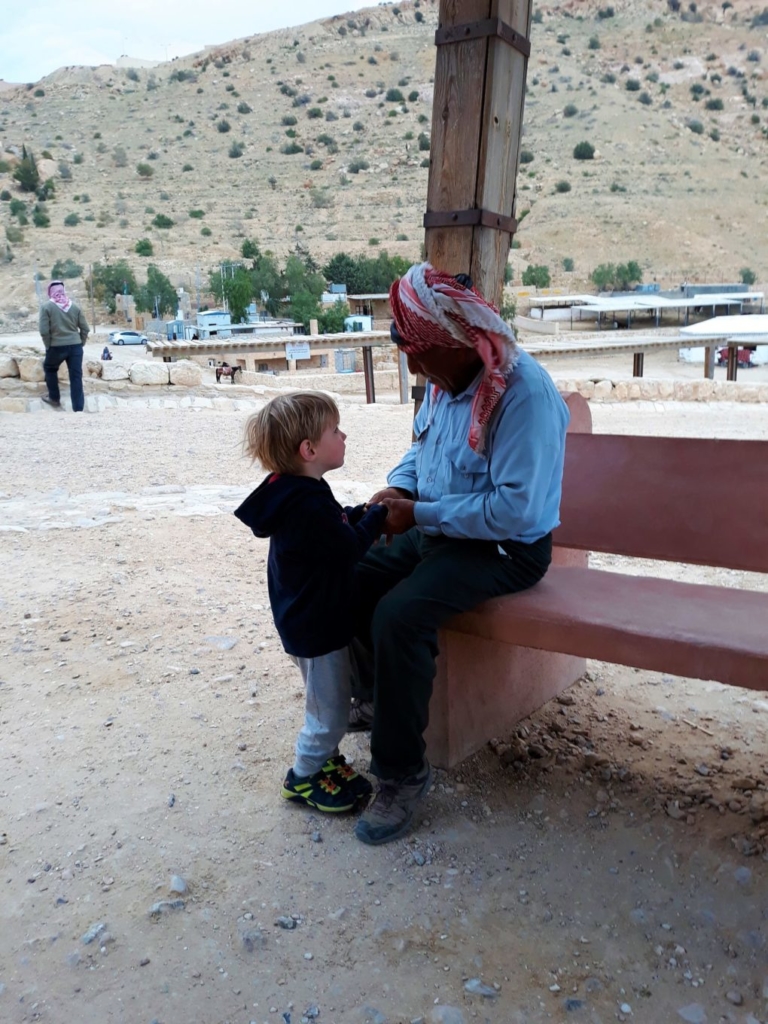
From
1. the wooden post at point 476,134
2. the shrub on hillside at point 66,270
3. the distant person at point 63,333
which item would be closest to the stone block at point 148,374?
the distant person at point 63,333

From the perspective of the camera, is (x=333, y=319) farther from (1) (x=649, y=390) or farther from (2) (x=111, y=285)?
(1) (x=649, y=390)

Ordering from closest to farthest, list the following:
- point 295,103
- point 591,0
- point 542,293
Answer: point 542,293 → point 295,103 → point 591,0

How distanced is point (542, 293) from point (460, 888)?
42714 mm

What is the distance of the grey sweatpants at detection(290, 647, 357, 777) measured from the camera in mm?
2303

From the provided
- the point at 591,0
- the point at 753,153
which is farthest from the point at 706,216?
the point at 591,0

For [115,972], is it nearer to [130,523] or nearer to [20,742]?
[20,742]

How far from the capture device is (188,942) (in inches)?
72.6

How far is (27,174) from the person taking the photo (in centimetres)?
5012

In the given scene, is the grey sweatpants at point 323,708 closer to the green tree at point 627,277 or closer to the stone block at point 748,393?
the stone block at point 748,393

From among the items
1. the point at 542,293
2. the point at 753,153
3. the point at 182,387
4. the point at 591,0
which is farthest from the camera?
the point at 591,0

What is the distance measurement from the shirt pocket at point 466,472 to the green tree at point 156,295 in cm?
3171

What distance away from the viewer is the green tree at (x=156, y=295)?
3228 centimetres

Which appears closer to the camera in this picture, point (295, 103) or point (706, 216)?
point (706, 216)

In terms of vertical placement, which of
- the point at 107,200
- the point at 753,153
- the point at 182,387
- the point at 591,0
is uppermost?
the point at 591,0
